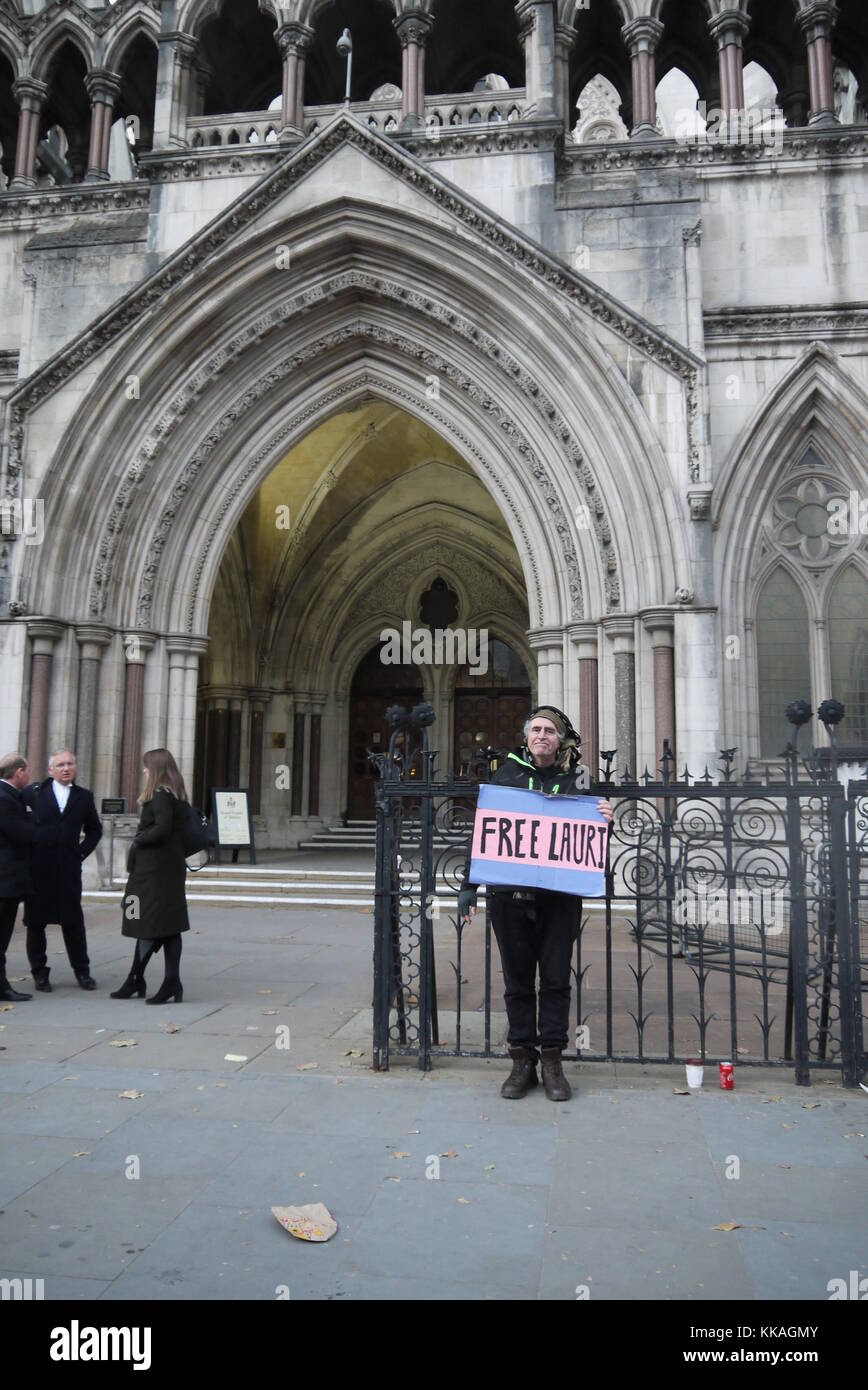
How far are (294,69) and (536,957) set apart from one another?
14.4 meters

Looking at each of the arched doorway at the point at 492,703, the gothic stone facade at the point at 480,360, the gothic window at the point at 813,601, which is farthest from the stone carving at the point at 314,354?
the arched doorway at the point at 492,703

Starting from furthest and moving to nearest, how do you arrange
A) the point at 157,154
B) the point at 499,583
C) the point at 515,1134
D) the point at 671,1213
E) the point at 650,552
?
1. the point at 499,583
2. the point at 157,154
3. the point at 650,552
4. the point at 515,1134
5. the point at 671,1213

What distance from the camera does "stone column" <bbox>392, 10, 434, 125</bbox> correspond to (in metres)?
13.9

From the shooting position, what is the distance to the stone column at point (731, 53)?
537 inches

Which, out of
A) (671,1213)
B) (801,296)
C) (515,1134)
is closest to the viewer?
(671,1213)

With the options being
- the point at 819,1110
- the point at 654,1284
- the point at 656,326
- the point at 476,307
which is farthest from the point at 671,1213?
the point at 476,307

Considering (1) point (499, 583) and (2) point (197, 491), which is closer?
(2) point (197, 491)

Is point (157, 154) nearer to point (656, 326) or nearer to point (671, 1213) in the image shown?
point (656, 326)

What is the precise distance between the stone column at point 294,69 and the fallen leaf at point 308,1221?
14885 millimetres

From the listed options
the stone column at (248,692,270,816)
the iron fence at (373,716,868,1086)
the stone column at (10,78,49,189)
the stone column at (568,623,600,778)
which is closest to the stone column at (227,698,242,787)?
the stone column at (248,692,270,816)

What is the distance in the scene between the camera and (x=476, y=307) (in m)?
13.4

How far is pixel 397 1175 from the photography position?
3.75 m

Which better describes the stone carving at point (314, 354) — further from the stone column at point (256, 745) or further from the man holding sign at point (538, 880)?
the man holding sign at point (538, 880)

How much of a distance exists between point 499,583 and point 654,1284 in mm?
18170
